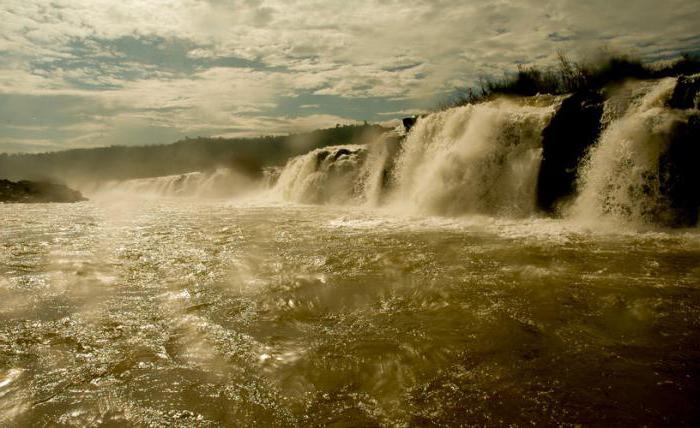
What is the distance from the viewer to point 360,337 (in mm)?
3578

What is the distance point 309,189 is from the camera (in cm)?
2050

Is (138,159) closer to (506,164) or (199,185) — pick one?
(199,185)

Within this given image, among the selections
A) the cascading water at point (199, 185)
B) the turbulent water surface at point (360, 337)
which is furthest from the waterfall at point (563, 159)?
the cascading water at point (199, 185)

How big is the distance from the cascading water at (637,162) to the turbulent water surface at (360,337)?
186cm

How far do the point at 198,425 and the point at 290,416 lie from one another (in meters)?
0.55

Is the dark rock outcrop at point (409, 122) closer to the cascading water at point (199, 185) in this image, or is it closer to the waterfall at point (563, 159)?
the waterfall at point (563, 159)

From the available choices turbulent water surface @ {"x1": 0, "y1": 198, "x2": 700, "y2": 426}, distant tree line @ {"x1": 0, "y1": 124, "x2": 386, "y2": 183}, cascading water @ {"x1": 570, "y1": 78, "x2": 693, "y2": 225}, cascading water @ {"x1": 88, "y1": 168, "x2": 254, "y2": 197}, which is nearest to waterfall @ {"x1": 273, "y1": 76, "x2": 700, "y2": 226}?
cascading water @ {"x1": 570, "y1": 78, "x2": 693, "y2": 225}

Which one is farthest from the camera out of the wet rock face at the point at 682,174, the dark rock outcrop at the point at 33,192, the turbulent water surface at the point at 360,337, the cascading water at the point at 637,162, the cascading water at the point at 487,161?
the dark rock outcrop at the point at 33,192

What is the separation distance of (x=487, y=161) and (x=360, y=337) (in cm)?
944

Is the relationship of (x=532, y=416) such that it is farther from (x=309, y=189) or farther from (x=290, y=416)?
(x=309, y=189)

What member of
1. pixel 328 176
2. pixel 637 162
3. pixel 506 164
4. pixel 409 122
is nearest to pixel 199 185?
pixel 328 176

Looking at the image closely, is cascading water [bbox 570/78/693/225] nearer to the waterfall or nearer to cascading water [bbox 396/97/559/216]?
the waterfall

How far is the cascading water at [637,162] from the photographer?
8.58m

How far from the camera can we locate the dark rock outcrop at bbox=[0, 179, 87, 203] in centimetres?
2695
